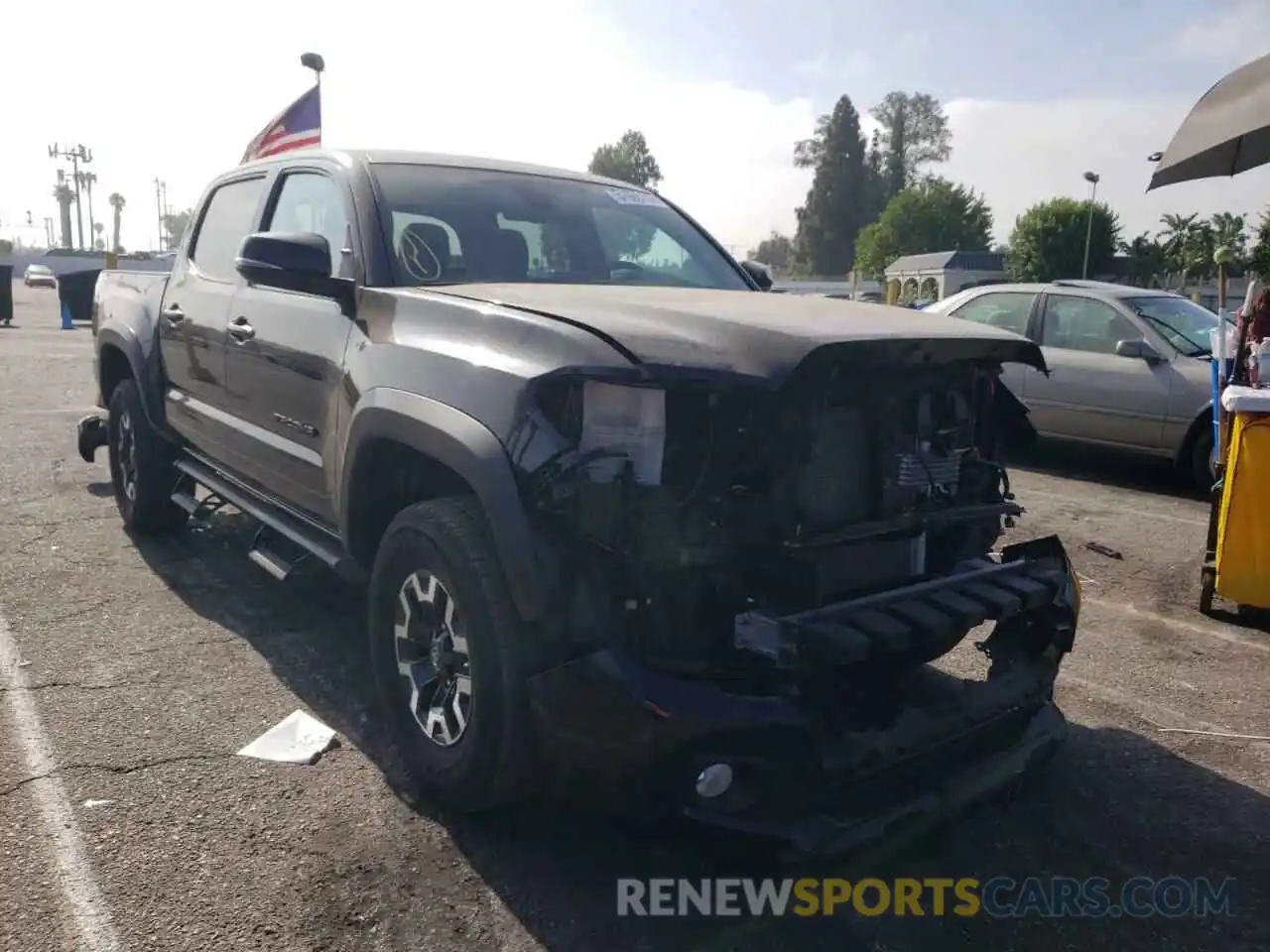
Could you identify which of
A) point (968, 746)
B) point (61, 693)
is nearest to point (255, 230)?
point (61, 693)

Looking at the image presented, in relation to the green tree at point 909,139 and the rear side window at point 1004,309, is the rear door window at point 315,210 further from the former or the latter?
the green tree at point 909,139

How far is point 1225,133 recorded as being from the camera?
4891 millimetres

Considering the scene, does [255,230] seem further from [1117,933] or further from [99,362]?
[1117,933]

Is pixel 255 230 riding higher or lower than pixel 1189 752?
higher

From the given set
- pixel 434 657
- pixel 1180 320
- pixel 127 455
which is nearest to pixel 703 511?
pixel 434 657

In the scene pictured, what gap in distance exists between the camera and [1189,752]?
3.64 m

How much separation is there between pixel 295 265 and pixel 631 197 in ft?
5.34

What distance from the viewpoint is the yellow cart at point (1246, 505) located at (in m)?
4.73

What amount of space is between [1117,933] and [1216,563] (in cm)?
292

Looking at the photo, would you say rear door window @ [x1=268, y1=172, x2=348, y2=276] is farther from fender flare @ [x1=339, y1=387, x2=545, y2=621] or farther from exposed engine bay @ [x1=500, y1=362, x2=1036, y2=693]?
exposed engine bay @ [x1=500, y1=362, x2=1036, y2=693]

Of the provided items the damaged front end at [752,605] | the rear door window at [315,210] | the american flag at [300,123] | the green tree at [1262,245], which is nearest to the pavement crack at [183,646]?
the rear door window at [315,210]

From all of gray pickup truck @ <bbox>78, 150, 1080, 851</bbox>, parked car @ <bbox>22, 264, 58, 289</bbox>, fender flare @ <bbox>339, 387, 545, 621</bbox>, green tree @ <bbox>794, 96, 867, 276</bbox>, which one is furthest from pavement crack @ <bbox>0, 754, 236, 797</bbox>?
green tree @ <bbox>794, 96, 867, 276</bbox>

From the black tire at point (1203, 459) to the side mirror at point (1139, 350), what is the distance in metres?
0.67

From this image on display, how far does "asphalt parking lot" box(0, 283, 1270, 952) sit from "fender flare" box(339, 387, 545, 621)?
0.82 m
